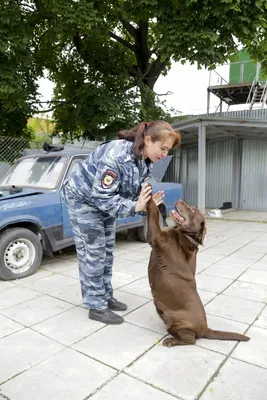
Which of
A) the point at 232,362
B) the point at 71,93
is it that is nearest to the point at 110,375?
the point at 232,362

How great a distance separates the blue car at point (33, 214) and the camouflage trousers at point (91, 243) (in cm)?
97

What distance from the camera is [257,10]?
23.0ft

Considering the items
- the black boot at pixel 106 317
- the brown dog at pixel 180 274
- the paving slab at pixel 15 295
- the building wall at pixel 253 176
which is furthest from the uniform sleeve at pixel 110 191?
the building wall at pixel 253 176

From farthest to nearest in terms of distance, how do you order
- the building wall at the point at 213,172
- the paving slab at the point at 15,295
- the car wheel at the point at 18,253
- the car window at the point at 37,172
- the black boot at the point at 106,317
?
the building wall at the point at 213,172 < the car window at the point at 37,172 < the car wheel at the point at 18,253 < the paving slab at the point at 15,295 < the black boot at the point at 106,317

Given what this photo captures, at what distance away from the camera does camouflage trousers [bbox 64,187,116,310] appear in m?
2.74

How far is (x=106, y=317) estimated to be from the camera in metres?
2.84

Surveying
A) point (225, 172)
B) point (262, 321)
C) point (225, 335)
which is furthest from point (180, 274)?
point (225, 172)

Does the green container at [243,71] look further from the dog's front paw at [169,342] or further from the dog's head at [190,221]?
the dog's front paw at [169,342]

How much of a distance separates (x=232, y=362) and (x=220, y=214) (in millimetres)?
8193

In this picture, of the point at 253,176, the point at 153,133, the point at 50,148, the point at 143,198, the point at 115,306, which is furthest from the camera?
the point at 253,176

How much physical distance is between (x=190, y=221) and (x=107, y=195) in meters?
0.68

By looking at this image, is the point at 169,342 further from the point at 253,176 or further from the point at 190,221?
the point at 253,176

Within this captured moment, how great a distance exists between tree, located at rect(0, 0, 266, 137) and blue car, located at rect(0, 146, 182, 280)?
4466mm

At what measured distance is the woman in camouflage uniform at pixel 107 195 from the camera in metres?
2.43
